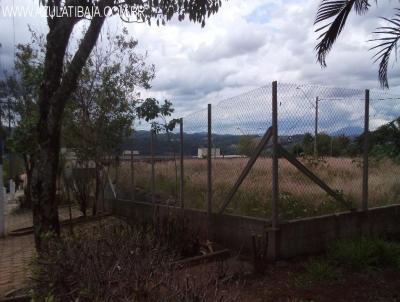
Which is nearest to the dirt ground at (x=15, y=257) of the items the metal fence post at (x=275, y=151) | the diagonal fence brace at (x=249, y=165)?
the diagonal fence brace at (x=249, y=165)

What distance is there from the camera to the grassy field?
773cm

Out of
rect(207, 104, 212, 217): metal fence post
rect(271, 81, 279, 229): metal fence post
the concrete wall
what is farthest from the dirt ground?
rect(271, 81, 279, 229): metal fence post

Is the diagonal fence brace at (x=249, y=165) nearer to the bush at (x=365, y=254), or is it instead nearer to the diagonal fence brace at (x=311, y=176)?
the diagonal fence brace at (x=311, y=176)

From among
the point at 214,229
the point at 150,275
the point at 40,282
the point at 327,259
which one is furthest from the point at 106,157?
the point at 150,275

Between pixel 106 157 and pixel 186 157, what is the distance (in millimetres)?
4051

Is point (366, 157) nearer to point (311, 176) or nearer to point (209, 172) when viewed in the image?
point (311, 176)

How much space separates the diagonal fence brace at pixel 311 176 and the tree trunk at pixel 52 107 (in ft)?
10.1

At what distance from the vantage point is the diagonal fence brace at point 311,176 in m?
7.49

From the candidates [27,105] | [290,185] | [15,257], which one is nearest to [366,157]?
[290,185]

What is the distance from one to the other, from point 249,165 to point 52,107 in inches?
122

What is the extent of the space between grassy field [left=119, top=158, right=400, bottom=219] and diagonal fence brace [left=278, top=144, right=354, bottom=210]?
3.1 inches

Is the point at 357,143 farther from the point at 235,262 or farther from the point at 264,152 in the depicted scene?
the point at 235,262

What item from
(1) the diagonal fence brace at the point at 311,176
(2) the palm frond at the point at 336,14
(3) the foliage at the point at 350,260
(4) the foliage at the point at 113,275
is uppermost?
(2) the palm frond at the point at 336,14

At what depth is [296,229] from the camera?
24.1 ft
